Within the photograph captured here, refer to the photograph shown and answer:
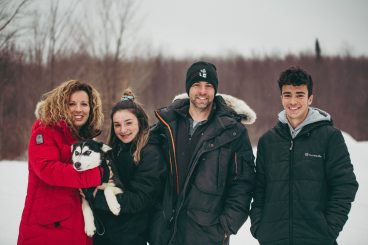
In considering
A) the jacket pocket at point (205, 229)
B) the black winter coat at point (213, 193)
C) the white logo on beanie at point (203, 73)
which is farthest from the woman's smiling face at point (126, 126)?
the jacket pocket at point (205, 229)

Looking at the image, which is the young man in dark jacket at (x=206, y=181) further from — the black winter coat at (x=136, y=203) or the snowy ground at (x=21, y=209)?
the snowy ground at (x=21, y=209)

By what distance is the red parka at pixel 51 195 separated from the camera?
2.52 m

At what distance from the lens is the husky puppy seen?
2.71 meters

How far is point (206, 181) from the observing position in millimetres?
2754

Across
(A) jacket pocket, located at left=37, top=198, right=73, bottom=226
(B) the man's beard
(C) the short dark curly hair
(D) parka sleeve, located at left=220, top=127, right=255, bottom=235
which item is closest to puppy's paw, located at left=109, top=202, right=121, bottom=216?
(A) jacket pocket, located at left=37, top=198, right=73, bottom=226

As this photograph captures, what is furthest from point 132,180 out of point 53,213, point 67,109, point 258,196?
point 258,196

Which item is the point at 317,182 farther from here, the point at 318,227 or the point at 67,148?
the point at 67,148

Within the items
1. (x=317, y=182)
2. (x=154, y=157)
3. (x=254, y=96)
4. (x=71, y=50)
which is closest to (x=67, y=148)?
(x=154, y=157)

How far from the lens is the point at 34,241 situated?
8.24 ft

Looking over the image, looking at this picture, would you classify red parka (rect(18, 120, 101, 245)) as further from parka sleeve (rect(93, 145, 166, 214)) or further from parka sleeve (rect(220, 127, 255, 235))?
parka sleeve (rect(220, 127, 255, 235))

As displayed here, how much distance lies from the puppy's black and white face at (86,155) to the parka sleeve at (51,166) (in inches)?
2.2

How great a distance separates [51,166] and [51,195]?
258 mm

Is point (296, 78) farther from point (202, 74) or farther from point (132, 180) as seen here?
point (132, 180)

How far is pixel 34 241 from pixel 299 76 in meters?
2.60
